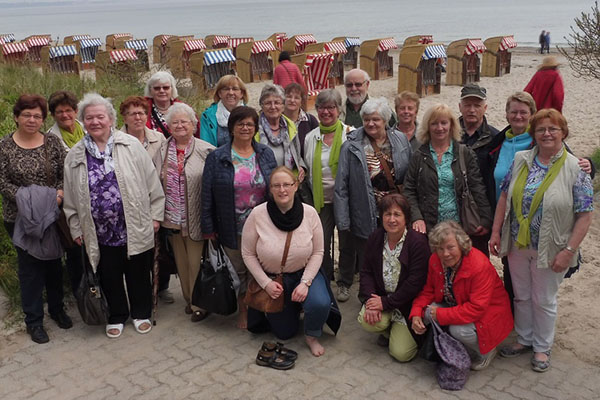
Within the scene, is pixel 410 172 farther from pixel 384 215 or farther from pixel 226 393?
pixel 226 393

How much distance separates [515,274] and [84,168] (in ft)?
10.4

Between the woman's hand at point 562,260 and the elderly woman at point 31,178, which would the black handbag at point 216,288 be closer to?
the elderly woman at point 31,178

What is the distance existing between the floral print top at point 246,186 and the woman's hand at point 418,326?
1.48 m

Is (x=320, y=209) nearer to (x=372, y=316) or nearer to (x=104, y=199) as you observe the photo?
(x=372, y=316)

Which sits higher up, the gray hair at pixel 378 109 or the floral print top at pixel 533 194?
the gray hair at pixel 378 109

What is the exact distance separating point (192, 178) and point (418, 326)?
2.04m

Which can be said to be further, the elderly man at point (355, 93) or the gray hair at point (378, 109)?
the elderly man at point (355, 93)

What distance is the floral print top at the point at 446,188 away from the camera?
4.26 m

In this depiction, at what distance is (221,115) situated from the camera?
515cm

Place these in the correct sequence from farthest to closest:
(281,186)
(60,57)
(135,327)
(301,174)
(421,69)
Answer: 1. (60,57)
2. (421,69)
3. (301,174)
4. (135,327)
5. (281,186)

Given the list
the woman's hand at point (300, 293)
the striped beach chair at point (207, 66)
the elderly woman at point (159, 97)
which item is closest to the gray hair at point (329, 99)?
the elderly woman at point (159, 97)

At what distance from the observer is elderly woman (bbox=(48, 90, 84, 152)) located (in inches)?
182

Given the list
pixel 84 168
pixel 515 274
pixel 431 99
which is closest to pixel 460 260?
pixel 515 274

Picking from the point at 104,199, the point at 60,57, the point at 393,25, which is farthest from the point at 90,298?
the point at 393,25
